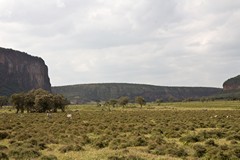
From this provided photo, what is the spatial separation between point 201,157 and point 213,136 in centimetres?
1037

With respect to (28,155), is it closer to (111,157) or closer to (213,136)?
(111,157)

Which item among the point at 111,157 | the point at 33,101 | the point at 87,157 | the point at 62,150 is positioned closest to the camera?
the point at 111,157

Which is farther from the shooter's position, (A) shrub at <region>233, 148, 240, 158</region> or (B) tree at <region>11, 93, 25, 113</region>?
(B) tree at <region>11, 93, 25, 113</region>

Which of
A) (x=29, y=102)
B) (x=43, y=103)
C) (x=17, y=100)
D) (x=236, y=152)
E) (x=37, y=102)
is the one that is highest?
(x=17, y=100)

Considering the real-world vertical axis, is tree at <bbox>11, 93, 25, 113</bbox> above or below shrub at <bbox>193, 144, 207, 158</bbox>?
above

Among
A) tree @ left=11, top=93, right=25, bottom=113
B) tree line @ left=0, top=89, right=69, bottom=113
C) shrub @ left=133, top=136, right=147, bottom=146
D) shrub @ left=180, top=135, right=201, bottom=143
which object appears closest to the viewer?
shrub @ left=133, top=136, right=147, bottom=146

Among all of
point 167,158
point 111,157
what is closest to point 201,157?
point 167,158

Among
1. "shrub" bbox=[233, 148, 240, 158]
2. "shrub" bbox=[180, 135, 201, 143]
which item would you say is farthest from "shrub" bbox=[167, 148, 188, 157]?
"shrub" bbox=[180, 135, 201, 143]

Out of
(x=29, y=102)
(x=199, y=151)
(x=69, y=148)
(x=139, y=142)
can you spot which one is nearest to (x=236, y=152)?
(x=199, y=151)

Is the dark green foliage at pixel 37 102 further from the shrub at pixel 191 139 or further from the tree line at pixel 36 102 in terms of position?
the shrub at pixel 191 139

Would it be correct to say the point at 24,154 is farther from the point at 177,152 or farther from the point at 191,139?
the point at 191,139

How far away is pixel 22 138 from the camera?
1133 inches

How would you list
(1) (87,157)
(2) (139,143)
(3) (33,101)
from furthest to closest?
(3) (33,101), (2) (139,143), (1) (87,157)

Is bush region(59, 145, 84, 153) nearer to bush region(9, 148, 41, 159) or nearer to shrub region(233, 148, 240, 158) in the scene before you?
bush region(9, 148, 41, 159)
